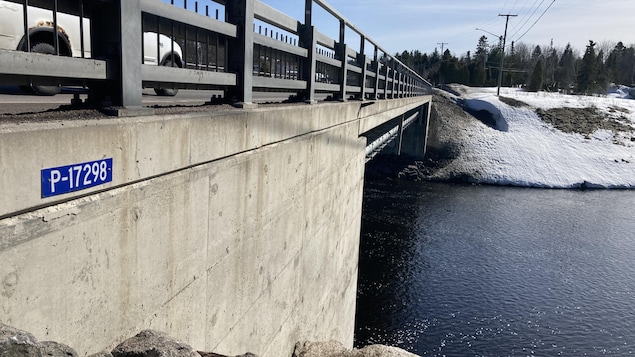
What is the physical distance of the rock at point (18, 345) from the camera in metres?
1.62

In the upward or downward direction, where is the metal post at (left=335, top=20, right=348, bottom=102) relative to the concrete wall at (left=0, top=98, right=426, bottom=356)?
upward

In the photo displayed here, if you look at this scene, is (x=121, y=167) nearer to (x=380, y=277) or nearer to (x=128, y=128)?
(x=128, y=128)

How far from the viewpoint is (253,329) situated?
5.00 metres

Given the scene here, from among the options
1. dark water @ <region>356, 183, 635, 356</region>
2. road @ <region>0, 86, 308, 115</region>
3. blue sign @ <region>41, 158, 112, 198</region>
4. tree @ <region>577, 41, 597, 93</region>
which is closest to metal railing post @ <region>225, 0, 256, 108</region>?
road @ <region>0, 86, 308, 115</region>

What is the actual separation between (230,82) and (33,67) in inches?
88.4

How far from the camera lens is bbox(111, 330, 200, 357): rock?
7.61ft

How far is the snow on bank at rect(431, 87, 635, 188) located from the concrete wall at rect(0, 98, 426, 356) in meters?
38.8

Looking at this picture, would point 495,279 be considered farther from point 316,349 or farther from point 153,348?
point 153,348

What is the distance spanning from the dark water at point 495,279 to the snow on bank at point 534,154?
34.9 feet

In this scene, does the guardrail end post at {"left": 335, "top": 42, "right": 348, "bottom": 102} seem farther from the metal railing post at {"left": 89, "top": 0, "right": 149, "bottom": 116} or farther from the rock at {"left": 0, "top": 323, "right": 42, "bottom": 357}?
the rock at {"left": 0, "top": 323, "right": 42, "bottom": 357}

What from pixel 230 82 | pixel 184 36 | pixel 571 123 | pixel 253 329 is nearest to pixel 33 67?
pixel 184 36

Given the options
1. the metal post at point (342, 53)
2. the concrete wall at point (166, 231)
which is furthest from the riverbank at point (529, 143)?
the concrete wall at point (166, 231)

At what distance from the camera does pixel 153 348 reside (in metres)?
2.37

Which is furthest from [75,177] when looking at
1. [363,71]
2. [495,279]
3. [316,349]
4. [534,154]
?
[534,154]
